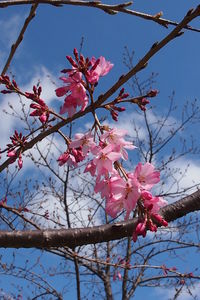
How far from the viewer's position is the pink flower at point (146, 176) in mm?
1190

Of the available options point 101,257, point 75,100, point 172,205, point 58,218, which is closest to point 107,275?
point 101,257

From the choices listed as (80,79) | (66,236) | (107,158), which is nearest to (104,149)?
(107,158)

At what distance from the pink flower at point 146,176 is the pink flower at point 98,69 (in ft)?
1.27

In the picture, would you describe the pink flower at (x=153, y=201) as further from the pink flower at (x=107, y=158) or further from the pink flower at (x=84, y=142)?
the pink flower at (x=84, y=142)

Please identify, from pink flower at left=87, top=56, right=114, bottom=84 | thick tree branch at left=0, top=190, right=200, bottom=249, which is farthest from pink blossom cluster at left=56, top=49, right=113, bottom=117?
thick tree branch at left=0, top=190, right=200, bottom=249

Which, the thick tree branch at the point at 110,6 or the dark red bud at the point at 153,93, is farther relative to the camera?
the dark red bud at the point at 153,93

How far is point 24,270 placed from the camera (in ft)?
21.0

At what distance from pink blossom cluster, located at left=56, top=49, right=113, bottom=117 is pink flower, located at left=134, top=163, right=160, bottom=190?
34 centimetres

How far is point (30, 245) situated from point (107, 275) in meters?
5.94

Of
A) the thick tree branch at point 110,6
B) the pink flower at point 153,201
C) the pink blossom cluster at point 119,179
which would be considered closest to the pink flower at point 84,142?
the pink blossom cluster at point 119,179

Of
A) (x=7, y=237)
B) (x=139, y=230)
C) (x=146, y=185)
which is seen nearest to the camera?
(x=139, y=230)

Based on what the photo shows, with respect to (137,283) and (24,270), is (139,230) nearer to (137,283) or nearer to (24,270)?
(24,270)

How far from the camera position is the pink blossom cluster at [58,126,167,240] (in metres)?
1.12

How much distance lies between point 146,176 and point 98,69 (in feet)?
1.50
